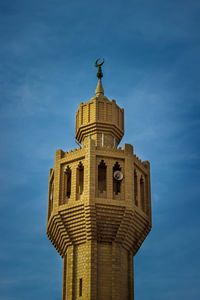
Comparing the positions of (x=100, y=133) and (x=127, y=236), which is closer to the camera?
(x=127, y=236)

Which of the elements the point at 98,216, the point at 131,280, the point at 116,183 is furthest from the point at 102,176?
the point at 131,280

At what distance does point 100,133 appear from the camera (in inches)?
1959

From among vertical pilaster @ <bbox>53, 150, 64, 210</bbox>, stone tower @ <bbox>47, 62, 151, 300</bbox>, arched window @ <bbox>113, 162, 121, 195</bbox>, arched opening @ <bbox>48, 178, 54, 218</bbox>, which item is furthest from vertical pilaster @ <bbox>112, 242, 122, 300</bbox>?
arched opening @ <bbox>48, 178, 54, 218</bbox>

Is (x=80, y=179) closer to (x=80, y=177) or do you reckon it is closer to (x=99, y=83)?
(x=80, y=177)

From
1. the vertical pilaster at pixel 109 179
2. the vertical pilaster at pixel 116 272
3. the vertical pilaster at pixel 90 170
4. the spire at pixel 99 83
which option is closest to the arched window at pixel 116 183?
the vertical pilaster at pixel 109 179

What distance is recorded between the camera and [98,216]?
146 feet

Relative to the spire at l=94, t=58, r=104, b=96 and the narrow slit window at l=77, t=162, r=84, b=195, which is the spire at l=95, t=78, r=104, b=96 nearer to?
the spire at l=94, t=58, r=104, b=96

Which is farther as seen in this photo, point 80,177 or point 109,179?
point 80,177

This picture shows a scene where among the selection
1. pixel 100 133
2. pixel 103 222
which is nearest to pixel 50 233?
pixel 103 222

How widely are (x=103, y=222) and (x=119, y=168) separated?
15.8 ft

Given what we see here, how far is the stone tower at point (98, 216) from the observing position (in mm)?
43688

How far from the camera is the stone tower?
4369cm

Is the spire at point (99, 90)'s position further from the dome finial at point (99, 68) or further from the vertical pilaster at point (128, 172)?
the vertical pilaster at point (128, 172)

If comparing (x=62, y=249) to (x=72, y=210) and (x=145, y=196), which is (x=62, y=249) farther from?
(x=145, y=196)
